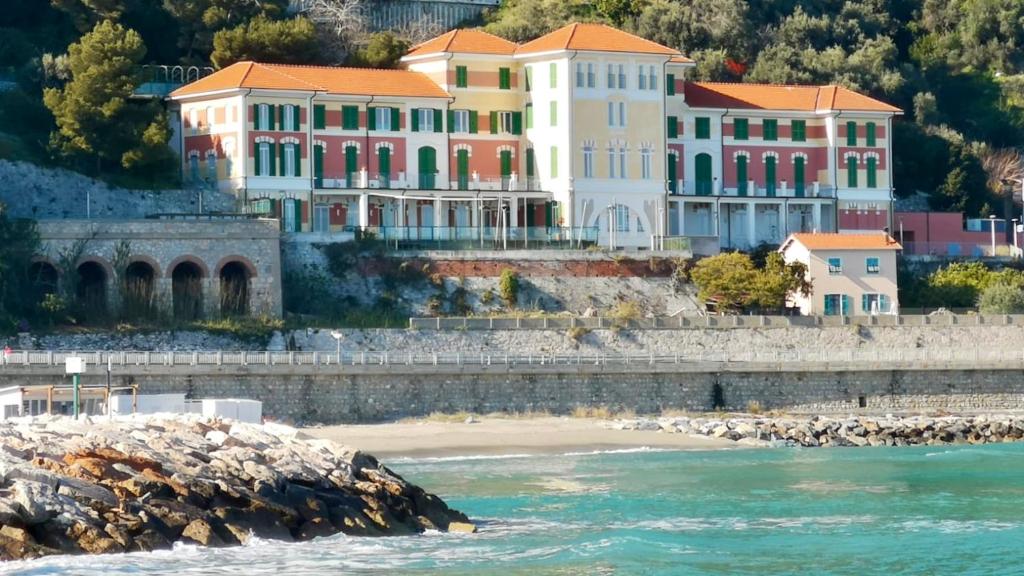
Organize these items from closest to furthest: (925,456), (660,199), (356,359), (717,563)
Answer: (717,563)
(925,456)
(356,359)
(660,199)

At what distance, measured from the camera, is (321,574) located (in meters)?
31.8

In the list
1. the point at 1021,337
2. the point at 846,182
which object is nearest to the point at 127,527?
the point at 1021,337

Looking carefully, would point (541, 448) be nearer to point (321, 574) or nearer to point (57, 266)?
point (57, 266)

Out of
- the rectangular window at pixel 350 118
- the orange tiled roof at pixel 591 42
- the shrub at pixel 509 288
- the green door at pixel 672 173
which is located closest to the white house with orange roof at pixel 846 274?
the green door at pixel 672 173

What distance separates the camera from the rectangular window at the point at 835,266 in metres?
64.6

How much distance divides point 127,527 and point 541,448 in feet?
64.1

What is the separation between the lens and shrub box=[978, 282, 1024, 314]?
6412cm

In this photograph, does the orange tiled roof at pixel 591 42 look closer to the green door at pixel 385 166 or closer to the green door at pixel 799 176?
the green door at pixel 385 166

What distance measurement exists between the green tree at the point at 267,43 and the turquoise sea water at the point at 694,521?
23.0m

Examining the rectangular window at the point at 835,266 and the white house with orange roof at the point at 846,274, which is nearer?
the white house with orange roof at the point at 846,274

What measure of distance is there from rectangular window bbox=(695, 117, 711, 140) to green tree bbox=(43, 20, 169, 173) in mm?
16338

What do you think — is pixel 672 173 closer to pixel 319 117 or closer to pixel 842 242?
pixel 842 242

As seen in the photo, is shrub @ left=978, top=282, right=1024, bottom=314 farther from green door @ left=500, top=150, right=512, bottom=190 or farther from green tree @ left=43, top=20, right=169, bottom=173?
green tree @ left=43, top=20, right=169, bottom=173

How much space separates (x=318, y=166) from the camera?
212 feet
